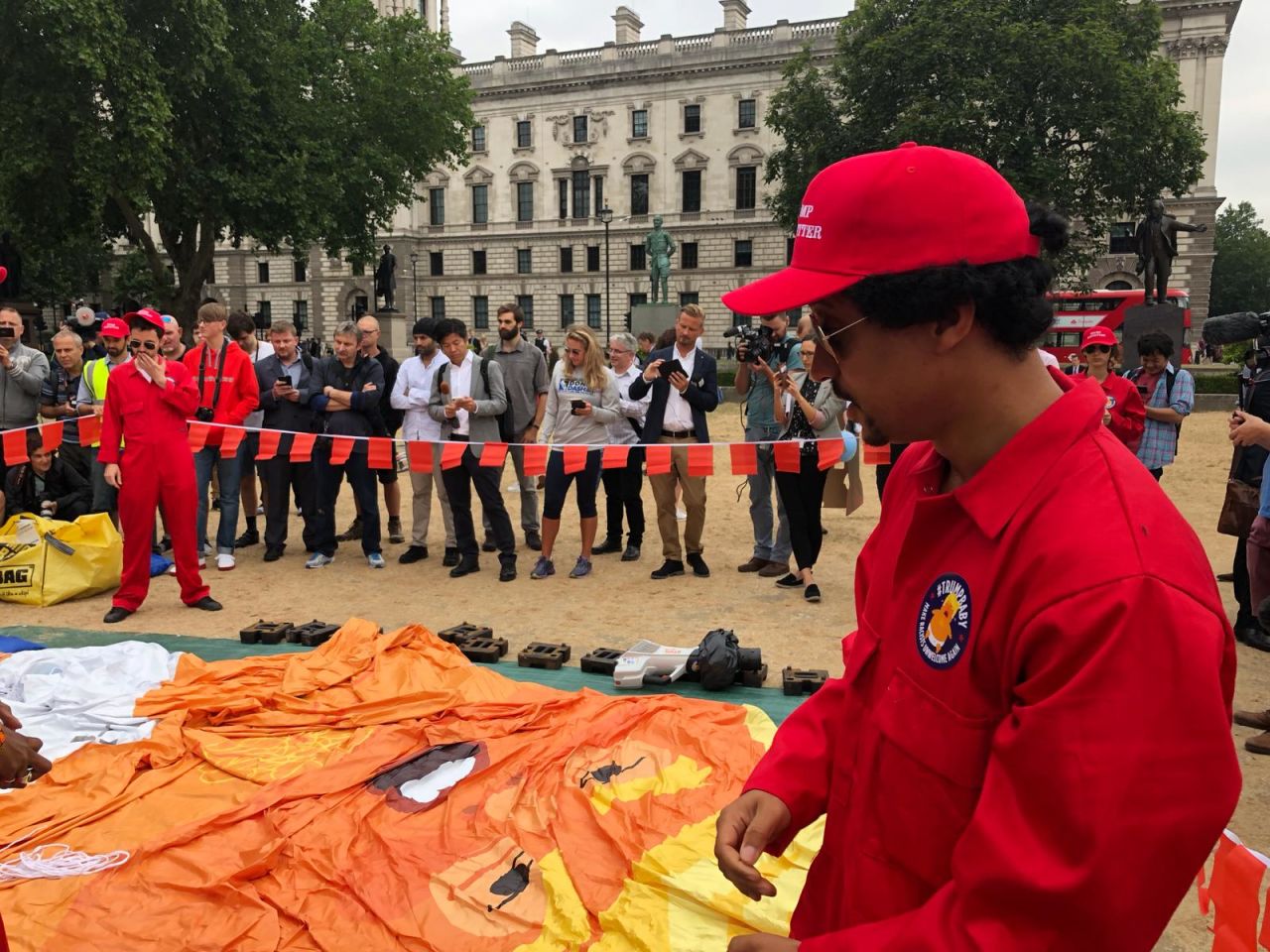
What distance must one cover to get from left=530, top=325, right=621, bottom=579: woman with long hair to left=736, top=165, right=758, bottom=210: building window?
50882 millimetres

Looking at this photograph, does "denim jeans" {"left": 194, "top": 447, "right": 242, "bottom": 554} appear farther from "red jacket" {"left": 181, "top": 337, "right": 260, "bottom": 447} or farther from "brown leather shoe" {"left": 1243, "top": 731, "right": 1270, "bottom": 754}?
"brown leather shoe" {"left": 1243, "top": 731, "right": 1270, "bottom": 754}

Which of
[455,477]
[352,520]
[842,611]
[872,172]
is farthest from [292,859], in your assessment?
[352,520]

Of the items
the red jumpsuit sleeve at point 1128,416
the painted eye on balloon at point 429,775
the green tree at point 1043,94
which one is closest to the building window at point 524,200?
the green tree at point 1043,94

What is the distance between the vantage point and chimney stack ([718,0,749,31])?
55.3 m

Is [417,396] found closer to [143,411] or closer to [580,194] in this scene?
[143,411]

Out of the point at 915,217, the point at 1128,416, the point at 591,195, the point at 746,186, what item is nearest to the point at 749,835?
the point at 915,217

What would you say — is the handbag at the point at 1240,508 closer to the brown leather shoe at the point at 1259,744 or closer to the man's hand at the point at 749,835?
the brown leather shoe at the point at 1259,744

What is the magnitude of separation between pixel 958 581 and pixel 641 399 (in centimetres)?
710

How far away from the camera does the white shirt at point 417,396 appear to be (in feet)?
27.1

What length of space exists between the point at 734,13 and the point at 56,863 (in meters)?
60.6

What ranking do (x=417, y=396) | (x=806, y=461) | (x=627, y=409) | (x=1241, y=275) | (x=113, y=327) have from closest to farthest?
(x=806, y=461) → (x=113, y=327) → (x=627, y=409) → (x=417, y=396) → (x=1241, y=275)

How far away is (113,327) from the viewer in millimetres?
7500

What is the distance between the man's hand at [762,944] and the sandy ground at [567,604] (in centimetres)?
413

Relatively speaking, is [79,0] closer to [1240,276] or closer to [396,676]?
[396,676]
